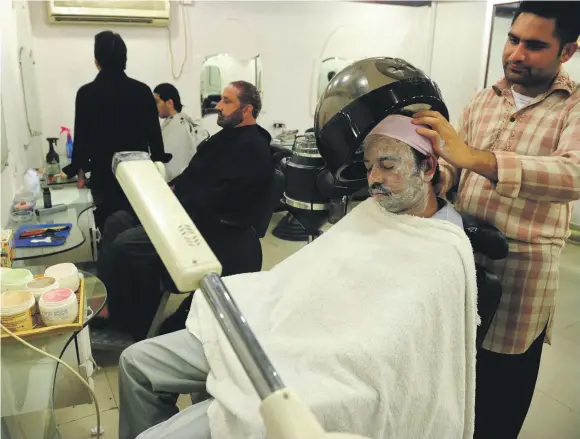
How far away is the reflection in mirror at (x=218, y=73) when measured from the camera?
176 inches

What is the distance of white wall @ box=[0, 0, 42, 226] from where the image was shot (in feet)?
7.71

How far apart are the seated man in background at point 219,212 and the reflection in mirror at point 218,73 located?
2186 millimetres

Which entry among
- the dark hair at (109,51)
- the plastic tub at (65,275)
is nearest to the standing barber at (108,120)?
the dark hair at (109,51)

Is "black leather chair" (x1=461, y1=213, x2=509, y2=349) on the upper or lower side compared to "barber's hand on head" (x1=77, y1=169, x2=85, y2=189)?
upper

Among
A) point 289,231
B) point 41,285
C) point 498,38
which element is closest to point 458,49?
point 498,38

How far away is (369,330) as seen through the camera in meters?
1.16

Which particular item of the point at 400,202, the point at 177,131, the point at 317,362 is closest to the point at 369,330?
the point at 317,362

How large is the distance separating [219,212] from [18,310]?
1.18 meters

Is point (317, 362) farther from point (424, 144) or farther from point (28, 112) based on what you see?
point (28, 112)

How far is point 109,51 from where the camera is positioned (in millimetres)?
2596

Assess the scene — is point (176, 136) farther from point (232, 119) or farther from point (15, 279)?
point (15, 279)

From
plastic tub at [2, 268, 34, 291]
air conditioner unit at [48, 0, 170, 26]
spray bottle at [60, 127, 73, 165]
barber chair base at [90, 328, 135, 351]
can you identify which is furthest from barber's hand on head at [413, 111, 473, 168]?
air conditioner unit at [48, 0, 170, 26]

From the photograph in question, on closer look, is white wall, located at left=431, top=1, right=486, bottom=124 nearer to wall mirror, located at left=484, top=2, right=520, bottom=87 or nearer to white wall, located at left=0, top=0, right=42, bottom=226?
wall mirror, located at left=484, top=2, right=520, bottom=87

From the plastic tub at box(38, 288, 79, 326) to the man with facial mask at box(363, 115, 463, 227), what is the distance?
90 cm
